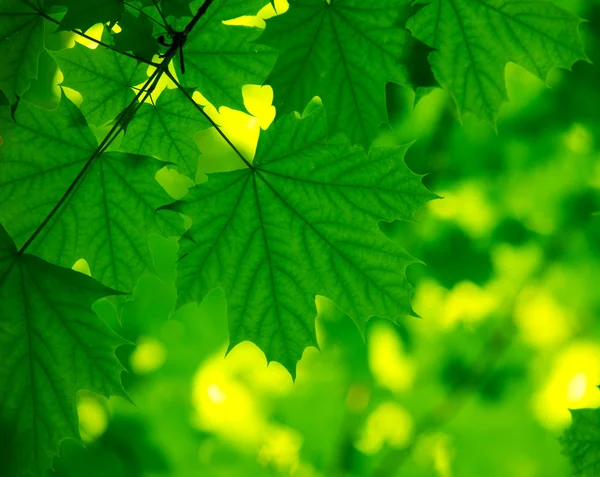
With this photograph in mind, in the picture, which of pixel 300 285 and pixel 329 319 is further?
pixel 329 319

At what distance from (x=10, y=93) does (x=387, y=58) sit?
130cm

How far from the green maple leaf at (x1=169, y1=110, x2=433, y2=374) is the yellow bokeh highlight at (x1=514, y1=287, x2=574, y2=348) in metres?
6.50

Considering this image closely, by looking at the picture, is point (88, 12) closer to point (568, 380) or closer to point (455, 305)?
Result: point (455, 305)

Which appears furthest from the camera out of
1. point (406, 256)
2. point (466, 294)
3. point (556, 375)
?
point (556, 375)

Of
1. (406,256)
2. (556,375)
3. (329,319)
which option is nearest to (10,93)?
(406,256)

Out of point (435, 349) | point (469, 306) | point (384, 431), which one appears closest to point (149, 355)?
point (384, 431)

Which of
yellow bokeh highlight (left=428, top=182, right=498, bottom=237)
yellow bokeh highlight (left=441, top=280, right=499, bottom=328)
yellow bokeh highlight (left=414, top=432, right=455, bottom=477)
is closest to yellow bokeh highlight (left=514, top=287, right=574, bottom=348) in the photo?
yellow bokeh highlight (left=441, top=280, right=499, bottom=328)

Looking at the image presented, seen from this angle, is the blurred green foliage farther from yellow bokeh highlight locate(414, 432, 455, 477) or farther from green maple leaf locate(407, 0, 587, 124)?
green maple leaf locate(407, 0, 587, 124)

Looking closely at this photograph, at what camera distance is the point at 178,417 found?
7.36 metres

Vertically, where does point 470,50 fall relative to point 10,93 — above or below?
above

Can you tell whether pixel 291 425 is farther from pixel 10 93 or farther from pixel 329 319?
pixel 10 93

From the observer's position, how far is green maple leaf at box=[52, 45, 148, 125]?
221 centimetres

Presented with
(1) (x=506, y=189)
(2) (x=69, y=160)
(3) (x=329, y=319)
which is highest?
(1) (x=506, y=189)

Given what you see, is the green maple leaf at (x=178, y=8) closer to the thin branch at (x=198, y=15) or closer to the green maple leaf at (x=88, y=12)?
the thin branch at (x=198, y=15)
